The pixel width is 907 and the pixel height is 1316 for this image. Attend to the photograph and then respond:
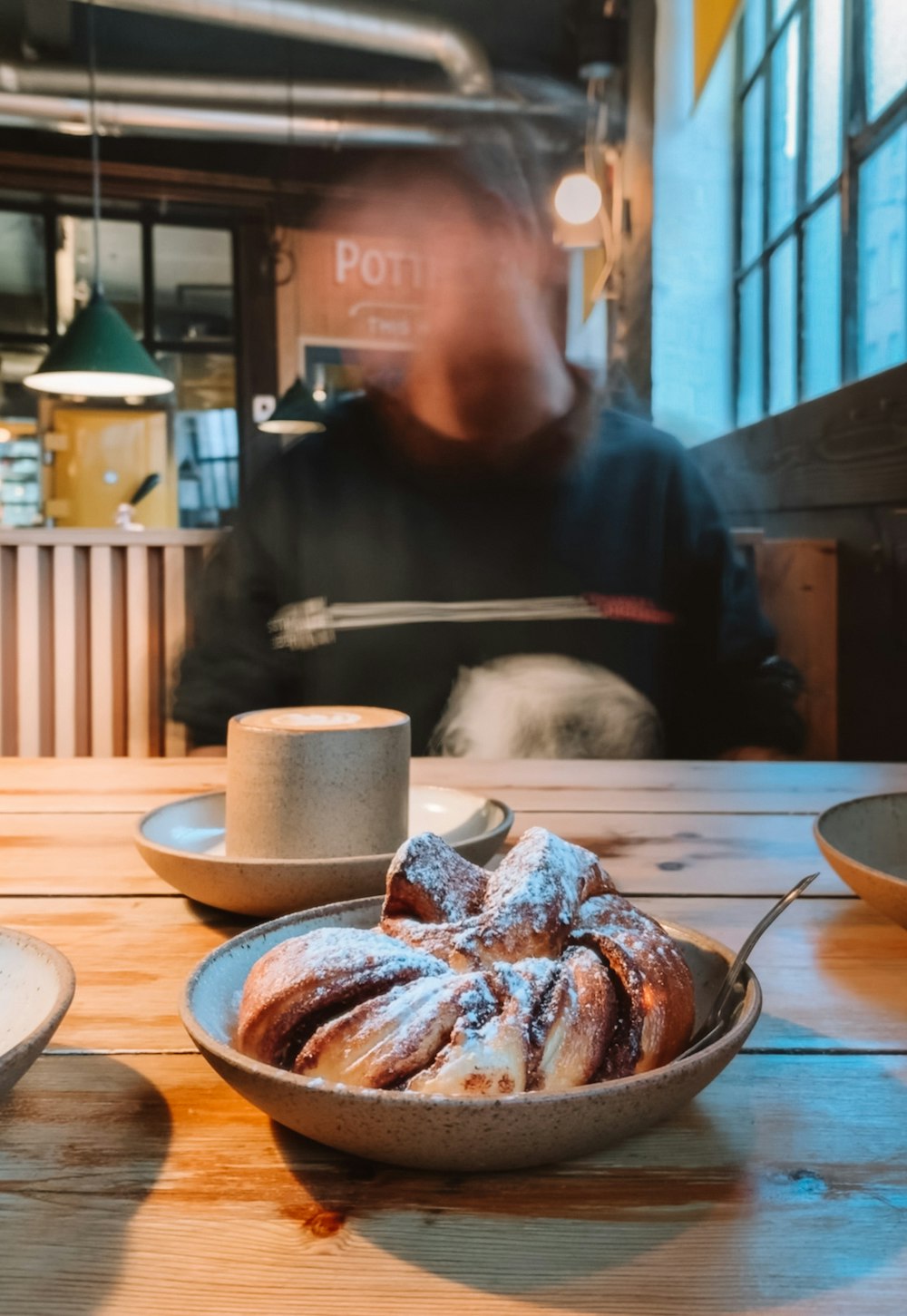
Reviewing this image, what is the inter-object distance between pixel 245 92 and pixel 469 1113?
5.43 meters

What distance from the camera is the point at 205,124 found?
495 cm

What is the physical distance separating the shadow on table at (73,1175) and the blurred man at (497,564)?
1584 mm

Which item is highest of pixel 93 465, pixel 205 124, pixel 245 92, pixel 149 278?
pixel 245 92

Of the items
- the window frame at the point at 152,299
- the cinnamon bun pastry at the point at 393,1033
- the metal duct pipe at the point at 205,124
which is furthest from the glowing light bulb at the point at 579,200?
the cinnamon bun pastry at the point at 393,1033

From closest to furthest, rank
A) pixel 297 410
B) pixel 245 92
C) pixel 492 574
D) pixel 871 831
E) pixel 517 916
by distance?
1. pixel 517 916
2. pixel 871 831
3. pixel 492 574
4. pixel 297 410
5. pixel 245 92

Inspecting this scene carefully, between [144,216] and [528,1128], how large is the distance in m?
6.26

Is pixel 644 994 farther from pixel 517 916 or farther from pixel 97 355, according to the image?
pixel 97 355

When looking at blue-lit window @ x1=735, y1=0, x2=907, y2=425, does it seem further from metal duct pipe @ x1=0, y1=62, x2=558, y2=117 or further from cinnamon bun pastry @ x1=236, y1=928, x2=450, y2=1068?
cinnamon bun pastry @ x1=236, y1=928, x2=450, y2=1068

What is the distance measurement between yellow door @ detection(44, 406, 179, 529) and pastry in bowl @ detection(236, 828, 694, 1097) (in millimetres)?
5662

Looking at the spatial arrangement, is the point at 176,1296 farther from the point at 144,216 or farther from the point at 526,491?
the point at 144,216

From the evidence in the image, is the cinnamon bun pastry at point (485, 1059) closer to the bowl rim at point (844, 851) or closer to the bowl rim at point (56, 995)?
the bowl rim at point (56, 995)

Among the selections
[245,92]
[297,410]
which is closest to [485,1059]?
[297,410]

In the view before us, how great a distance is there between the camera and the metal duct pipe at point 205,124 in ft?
15.6

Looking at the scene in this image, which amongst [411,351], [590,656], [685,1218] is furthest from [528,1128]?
[411,351]
